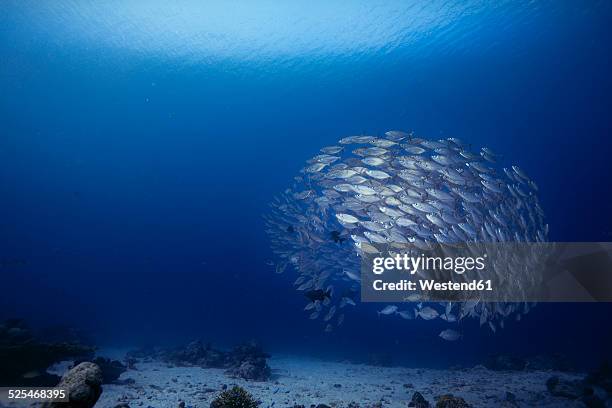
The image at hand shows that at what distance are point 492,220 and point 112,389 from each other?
12.7m

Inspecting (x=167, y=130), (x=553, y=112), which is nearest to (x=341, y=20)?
(x=553, y=112)

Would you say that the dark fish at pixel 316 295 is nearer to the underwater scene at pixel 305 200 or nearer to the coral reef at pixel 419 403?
the underwater scene at pixel 305 200

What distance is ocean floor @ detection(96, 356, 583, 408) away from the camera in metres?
8.83

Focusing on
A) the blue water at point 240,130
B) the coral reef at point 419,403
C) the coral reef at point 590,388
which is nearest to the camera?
the coral reef at point 419,403

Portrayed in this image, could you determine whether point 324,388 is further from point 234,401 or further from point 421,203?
point 421,203

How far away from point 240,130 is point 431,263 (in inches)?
1523

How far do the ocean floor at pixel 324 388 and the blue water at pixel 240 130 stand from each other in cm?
1267

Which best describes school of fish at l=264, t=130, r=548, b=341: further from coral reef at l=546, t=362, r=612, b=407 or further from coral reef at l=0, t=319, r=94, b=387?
coral reef at l=0, t=319, r=94, b=387

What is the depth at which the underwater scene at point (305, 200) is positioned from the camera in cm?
980

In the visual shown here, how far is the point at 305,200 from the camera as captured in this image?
49.2 ft

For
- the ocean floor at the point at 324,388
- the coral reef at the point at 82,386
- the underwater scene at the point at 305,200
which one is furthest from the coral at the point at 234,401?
the coral reef at the point at 82,386

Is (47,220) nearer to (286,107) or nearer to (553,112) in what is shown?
(286,107)

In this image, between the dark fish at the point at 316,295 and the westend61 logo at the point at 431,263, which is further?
the dark fish at the point at 316,295

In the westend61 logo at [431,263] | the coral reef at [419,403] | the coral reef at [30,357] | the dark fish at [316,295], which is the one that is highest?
the westend61 logo at [431,263]
